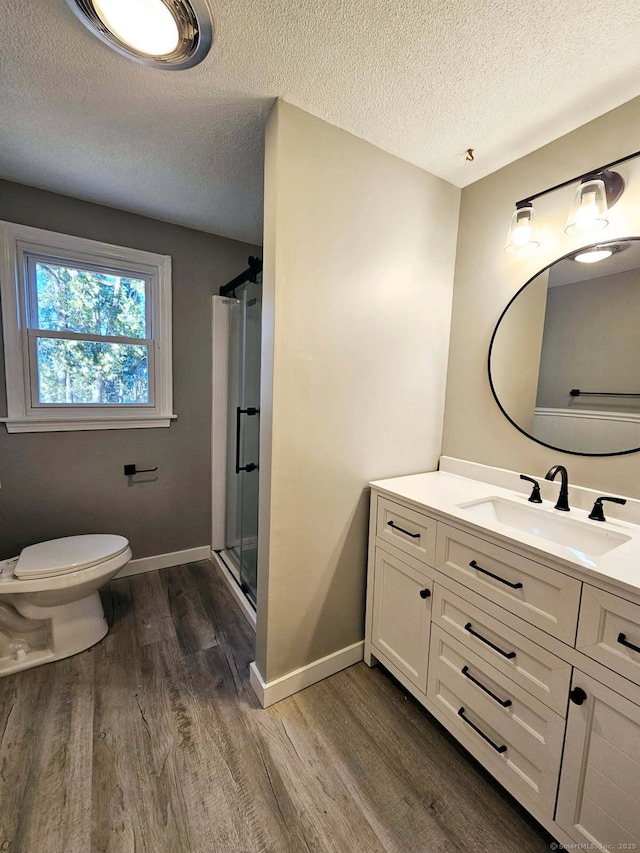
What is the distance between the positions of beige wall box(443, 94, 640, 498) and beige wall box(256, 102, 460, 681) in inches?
4.8

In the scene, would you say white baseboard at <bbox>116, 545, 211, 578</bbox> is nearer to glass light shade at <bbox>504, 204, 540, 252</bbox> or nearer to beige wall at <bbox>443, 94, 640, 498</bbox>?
beige wall at <bbox>443, 94, 640, 498</bbox>

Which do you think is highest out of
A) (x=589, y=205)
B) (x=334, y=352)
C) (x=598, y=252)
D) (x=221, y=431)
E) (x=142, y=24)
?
(x=142, y=24)

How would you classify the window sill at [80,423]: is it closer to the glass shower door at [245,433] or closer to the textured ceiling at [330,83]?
the glass shower door at [245,433]

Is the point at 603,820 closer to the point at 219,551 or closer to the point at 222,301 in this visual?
the point at 219,551

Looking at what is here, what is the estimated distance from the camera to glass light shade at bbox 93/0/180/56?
0.95 meters

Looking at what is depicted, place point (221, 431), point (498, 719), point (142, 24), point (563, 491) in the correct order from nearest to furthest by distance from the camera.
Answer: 1. point (142, 24)
2. point (498, 719)
3. point (563, 491)
4. point (221, 431)

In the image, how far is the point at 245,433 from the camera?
2277 millimetres

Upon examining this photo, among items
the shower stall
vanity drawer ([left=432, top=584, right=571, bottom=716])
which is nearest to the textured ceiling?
the shower stall

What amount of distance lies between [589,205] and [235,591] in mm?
2547

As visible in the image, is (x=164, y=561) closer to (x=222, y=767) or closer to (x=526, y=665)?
(x=222, y=767)

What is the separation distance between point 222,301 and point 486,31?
193 centimetres

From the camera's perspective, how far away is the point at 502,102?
1.25 m

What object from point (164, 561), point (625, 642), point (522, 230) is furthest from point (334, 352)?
point (164, 561)

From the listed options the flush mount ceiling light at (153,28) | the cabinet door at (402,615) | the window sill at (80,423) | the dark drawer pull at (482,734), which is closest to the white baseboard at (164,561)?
the window sill at (80,423)
